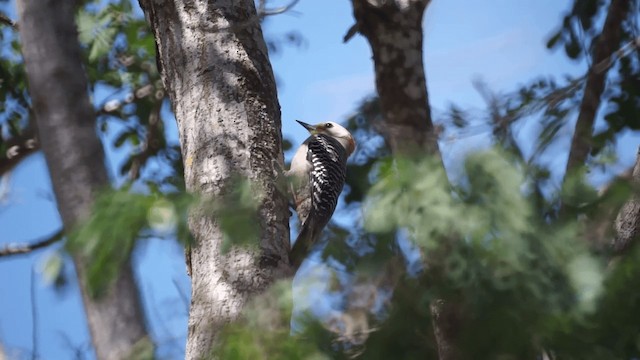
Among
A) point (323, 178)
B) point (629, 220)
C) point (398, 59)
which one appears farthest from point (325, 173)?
point (629, 220)

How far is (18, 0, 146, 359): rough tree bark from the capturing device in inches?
76.9

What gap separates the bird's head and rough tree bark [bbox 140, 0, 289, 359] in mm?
2687

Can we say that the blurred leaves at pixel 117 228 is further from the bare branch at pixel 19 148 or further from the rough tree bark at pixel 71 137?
the bare branch at pixel 19 148

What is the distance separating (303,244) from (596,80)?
265cm

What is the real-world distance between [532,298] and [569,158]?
267 centimetres

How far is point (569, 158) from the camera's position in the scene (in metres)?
4.55

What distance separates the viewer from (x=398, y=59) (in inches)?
188

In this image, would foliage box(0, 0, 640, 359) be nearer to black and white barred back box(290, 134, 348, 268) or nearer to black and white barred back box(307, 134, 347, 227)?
black and white barred back box(290, 134, 348, 268)

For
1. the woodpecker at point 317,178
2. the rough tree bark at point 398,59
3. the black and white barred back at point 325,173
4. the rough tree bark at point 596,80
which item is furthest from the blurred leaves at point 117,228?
the rough tree bark at point 596,80

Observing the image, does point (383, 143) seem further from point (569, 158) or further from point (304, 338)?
point (304, 338)

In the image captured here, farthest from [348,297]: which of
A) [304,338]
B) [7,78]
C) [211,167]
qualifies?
[7,78]

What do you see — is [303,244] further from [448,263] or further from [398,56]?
[398,56]

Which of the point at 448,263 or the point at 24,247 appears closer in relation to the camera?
the point at 448,263

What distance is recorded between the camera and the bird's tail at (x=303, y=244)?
319 centimetres
